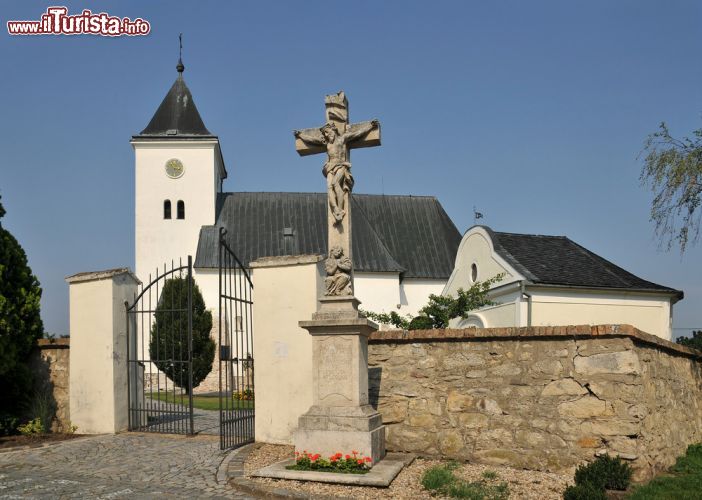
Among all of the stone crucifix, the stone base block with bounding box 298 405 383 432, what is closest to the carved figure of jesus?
the stone crucifix

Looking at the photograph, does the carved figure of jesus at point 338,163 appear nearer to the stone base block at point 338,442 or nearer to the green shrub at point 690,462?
the stone base block at point 338,442

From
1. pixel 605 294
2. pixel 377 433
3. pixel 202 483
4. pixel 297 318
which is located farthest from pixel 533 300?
pixel 202 483

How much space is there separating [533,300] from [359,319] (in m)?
14.3

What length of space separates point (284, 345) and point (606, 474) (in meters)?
4.84

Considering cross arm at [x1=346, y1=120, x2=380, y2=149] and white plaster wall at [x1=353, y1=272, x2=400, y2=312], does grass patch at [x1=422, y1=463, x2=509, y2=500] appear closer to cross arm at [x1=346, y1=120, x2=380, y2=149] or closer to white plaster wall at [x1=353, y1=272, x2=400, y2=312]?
cross arm at [x1=346, y1=120, x2=380, y2=149]

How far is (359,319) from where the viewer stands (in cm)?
794

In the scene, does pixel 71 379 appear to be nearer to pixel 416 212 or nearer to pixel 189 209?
pixel 189 209

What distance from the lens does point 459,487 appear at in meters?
6.99

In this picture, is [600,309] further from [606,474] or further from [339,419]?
[339,419]

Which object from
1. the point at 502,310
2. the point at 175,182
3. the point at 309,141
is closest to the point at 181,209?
the point at 175,182

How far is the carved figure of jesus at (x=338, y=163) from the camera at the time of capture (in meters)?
8.34

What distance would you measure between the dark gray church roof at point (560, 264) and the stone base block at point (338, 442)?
14317mm

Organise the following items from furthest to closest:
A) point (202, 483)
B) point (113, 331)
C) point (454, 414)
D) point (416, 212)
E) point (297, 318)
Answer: point (416, 212) < point (113, 331) < point (297, 318) < point (454, 414) < point (202, 483)

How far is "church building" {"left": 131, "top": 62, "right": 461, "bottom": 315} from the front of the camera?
115 ft
